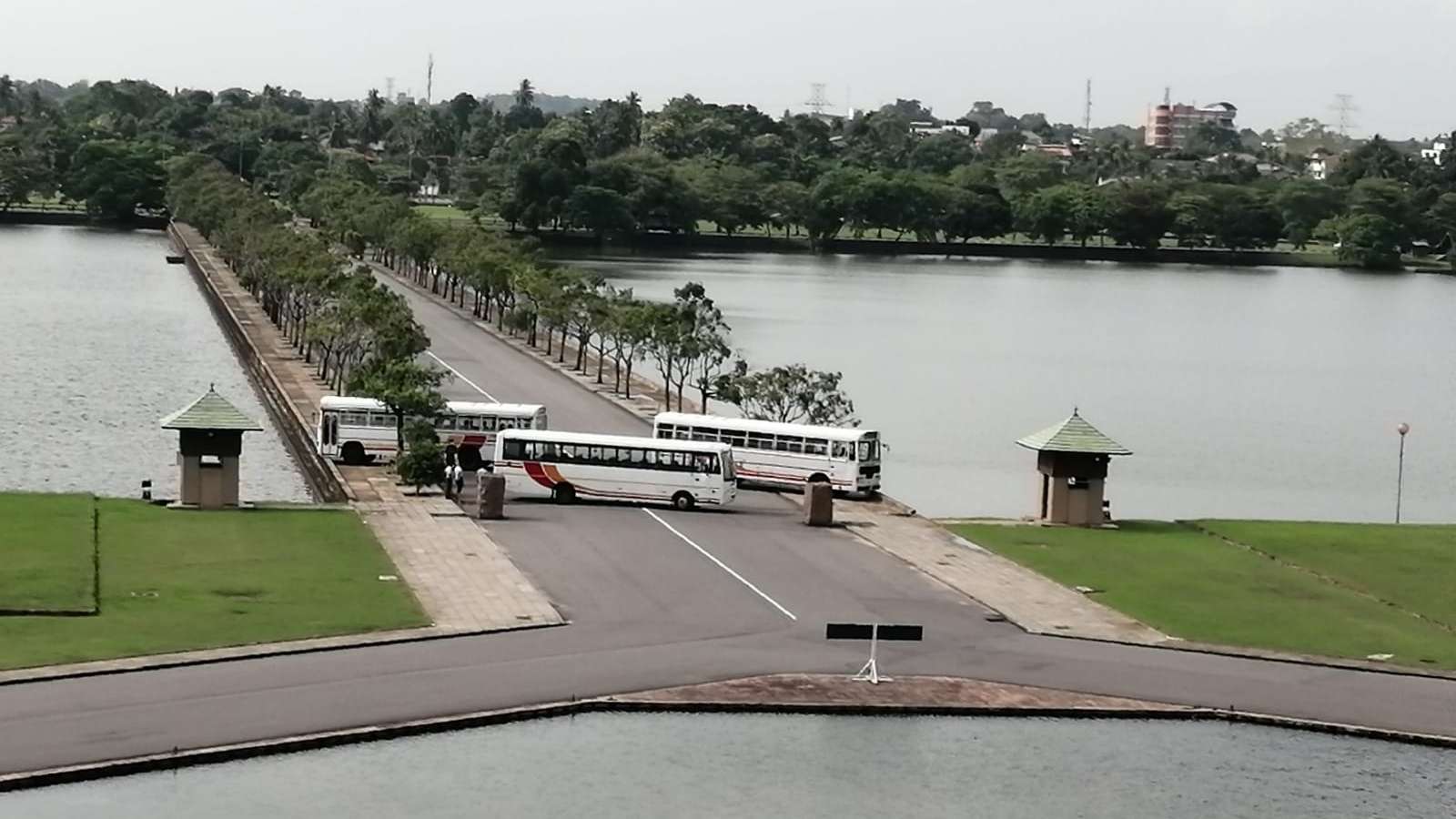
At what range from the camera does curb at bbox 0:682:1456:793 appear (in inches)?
994

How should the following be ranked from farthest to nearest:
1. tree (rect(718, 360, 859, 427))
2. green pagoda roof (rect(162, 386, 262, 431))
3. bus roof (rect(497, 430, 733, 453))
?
tree (rect(718, 360, 859, 427))
bus roof (rect(497, 430, 733, 453))
green pagoda roof (rect(162, 386, 262, 431))

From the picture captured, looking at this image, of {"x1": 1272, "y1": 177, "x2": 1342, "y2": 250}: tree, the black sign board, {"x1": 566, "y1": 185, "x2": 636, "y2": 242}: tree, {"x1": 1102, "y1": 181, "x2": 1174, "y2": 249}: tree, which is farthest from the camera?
{"x1": 1272, "y1": 177, "x2": 1342, "y2": 250}: tree

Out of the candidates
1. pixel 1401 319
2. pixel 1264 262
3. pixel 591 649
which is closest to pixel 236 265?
pixel 1401 319

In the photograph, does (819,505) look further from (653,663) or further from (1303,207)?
(1303,207)

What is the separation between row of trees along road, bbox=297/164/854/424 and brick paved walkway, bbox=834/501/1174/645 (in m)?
12.5

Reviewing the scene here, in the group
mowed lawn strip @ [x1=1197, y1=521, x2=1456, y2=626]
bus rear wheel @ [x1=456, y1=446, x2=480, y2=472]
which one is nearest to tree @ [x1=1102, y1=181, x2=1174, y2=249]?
mowed lawn strip @ [x1=1197, y1=521, x2=1456, y2=626]

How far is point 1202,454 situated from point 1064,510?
2489 cm

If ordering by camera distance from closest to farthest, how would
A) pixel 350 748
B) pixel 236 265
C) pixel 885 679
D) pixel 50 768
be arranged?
pixel 50 768
pixel 350 748
pixel 885 679
pixel 236 265

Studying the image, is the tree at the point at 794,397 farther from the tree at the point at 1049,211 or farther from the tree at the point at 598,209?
the tree at the point at 1049,211

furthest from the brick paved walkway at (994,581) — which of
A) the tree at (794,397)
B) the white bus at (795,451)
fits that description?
the tree at (794,397)

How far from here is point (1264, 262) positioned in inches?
7224

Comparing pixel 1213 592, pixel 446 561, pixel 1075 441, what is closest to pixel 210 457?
pixel 446 561

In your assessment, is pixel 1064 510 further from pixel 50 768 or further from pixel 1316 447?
pixel 1316 447

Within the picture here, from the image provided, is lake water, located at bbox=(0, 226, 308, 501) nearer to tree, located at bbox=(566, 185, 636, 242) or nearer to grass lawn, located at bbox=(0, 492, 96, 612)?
grass lawn, located at bbox=(0, 492, 96, 612)
